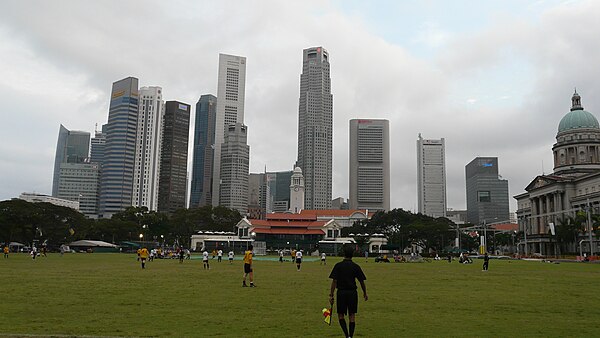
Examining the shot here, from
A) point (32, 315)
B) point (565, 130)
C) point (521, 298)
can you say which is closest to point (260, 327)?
point (32, 315)

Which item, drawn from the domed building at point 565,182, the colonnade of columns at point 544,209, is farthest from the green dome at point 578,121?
the colonnade of columns at point 544,209

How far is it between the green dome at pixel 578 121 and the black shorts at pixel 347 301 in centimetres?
13242

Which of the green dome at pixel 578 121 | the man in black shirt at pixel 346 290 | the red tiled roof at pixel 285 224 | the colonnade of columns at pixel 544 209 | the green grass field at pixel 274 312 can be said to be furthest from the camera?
the red tiled roof at pixel 285 224

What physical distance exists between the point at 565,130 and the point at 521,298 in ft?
407

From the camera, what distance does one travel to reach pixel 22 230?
290 ft

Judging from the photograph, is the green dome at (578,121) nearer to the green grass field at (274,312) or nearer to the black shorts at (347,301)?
the green grass field at (274,312)

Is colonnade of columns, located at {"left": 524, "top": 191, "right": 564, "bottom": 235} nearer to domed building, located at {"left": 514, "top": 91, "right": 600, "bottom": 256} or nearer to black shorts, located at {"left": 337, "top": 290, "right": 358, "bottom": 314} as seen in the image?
domed building, located at {"left": 514, "top": 91, "right": 600, "bottom": 256}

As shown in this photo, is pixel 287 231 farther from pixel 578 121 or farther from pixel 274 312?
pixel 274 312

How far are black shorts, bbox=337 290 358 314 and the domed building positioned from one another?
106801 mm

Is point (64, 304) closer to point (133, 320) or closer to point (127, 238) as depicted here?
point (133, 320)

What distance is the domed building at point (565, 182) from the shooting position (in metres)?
107

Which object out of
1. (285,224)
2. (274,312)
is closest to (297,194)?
(285,224)

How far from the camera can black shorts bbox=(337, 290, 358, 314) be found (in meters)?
9.77

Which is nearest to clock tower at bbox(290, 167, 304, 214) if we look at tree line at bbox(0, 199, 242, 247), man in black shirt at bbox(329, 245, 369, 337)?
tree line at bbox(0, 199, 242, 247)
